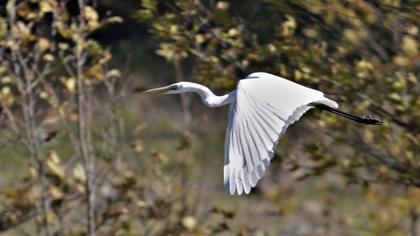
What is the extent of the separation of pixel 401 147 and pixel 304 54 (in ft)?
2.16

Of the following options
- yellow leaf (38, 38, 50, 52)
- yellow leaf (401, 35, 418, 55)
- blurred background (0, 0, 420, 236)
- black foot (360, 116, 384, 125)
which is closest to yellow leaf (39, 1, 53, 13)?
blurred background (0, 0, 420, 236)

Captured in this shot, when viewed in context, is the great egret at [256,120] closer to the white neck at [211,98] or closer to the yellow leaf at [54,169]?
Result: the white neck at [211,98]

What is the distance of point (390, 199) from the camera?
19.8 feet

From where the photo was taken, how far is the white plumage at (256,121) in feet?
10.2

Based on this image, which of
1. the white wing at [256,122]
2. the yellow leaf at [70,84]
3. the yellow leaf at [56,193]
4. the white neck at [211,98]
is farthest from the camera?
the yellow leaf at [56,193]

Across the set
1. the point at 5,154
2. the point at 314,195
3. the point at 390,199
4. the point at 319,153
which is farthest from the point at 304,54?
the point at 314,195

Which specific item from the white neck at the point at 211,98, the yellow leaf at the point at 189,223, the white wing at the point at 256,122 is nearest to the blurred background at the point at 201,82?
the yellow leaf at the point at 189,223

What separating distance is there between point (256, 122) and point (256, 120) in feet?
0.05

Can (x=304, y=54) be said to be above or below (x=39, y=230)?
above

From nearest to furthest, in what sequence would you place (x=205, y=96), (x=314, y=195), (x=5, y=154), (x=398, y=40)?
(x=205, y=96) < (x=398, y=40) < (x=5, y=154) < (x=314, y=195)

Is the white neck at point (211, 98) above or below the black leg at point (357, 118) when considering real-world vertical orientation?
above

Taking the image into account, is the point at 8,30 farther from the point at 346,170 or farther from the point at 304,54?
the point at 346,170

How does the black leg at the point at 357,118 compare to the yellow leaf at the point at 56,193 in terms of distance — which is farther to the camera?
the yellow leaf at the point at 56,193

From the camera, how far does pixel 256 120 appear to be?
3.44m
